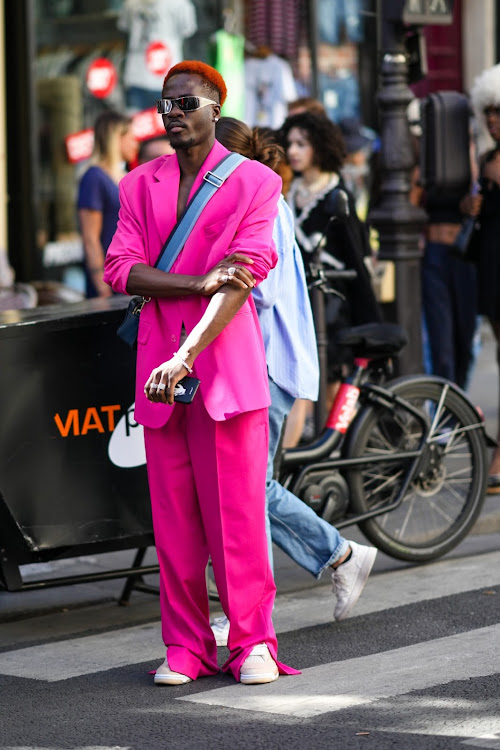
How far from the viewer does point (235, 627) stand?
4883mm

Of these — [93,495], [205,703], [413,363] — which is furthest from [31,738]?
[413,363]

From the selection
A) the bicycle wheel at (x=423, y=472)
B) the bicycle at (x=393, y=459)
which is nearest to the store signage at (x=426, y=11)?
the bicycle at (x=393, y=459)

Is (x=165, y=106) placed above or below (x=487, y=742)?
above

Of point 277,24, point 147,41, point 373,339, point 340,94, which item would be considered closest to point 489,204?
point 373,339

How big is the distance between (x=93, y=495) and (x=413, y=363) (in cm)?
340

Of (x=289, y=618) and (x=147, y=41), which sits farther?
(x=147, y=41)

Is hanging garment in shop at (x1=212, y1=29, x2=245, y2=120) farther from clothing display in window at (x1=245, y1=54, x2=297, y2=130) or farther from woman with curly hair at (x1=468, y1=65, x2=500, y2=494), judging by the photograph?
woman with curly hair at (x1=468, y1=65, x2=500, y2=494)

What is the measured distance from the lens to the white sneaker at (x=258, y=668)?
4.82 m

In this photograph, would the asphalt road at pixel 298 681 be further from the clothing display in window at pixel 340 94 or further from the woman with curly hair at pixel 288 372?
the clothing display in window at pixel 340 94

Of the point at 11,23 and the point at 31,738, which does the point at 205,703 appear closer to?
the point at 31,738

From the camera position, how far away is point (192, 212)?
15.6 feet

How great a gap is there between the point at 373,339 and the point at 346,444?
459 millimetres

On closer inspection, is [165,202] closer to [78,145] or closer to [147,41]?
[78,145]

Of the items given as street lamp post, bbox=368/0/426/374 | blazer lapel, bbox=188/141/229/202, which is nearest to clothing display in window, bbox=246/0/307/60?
street lamp post, bbox=368/0/426/374
